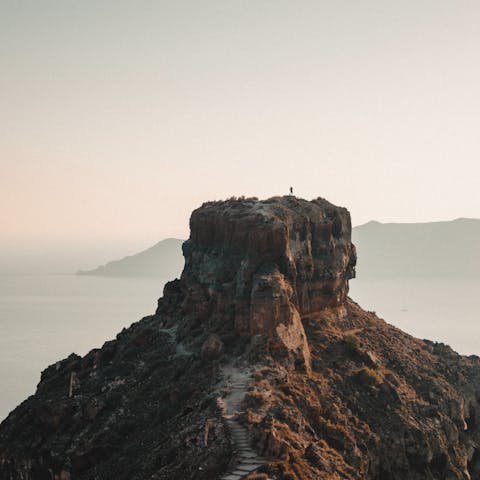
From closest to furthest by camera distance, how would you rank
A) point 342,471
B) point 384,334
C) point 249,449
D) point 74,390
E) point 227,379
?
1. point 249,449
2. point 342,471
3. point 227,379
4. point 74,390
5. point 384,334

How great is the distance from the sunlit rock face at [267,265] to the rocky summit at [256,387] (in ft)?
0.60

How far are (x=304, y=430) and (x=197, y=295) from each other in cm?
2342

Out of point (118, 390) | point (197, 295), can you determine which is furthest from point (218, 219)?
point (118, 390)

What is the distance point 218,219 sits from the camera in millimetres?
79062

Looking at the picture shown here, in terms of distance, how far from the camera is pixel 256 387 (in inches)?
2330

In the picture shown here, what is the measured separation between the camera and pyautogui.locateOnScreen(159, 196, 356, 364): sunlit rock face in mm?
66750

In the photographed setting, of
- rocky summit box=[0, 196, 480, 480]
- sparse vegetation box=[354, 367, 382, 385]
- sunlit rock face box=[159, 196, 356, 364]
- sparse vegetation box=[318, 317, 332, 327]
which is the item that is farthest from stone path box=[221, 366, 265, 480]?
sparse vegetation box=[318, 317, 332, 327]

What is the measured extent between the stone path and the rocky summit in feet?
0.50

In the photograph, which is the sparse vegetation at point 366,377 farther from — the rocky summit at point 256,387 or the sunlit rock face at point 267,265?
the sunlit rock face at point 267,265

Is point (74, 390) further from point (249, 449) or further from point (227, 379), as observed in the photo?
point (249, 449)

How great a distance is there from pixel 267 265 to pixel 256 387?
15.7 meters

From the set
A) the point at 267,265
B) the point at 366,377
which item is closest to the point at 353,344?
the point at 366,377

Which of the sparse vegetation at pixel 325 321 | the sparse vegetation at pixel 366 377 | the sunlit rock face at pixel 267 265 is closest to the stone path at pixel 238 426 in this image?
the sunlit rock face at pixel 267 265

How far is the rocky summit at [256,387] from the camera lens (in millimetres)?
53812
